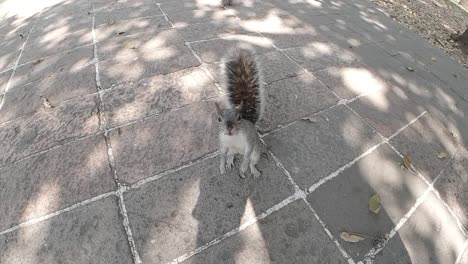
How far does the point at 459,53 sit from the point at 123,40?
260 inches

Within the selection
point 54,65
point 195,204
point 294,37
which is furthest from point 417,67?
point 54,65

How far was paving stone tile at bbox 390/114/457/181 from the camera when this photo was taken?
3490mm

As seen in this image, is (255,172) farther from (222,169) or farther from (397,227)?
(397,227)


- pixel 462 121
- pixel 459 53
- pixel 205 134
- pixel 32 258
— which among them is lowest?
pixel 459 53

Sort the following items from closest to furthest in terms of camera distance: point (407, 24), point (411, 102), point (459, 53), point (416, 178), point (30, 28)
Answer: point (416, 178) < point (411, 102) < point (30, 28) < point (459, 53) < point (407, 24)

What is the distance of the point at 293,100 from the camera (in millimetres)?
3883

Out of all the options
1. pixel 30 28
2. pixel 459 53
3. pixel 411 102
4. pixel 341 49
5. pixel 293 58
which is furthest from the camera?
pixel 459 53

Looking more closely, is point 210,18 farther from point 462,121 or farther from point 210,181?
point 462,121

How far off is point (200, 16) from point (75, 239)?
13.4 ft

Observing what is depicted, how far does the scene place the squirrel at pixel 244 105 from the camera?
9.29 feet

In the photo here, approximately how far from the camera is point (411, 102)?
4270 mm

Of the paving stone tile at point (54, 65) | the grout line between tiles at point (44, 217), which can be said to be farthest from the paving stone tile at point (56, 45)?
the grout line between tiles at point (44, 217)

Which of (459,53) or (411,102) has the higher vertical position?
(411,102)

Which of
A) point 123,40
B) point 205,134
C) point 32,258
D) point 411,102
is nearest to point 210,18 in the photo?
point 123,40
